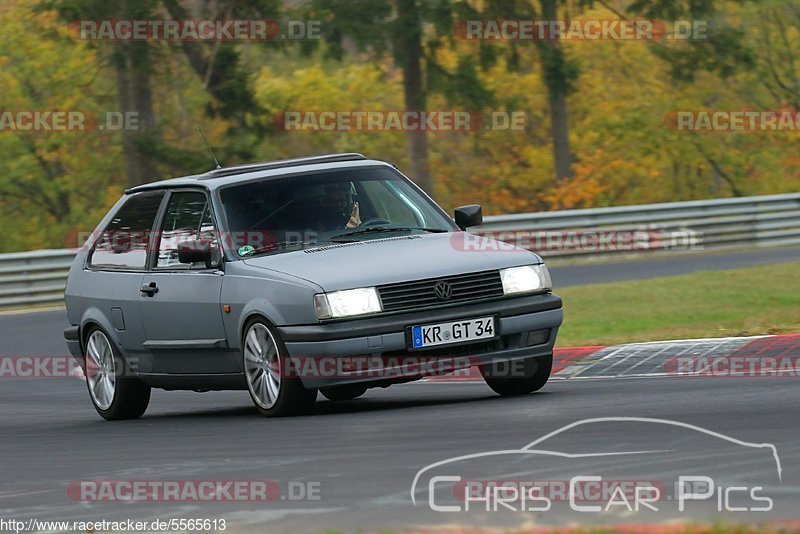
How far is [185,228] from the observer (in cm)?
1058

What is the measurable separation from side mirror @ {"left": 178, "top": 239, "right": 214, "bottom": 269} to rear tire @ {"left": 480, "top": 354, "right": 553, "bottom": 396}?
2006 mm

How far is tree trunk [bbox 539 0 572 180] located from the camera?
1406 inches

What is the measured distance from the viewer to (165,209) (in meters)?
10.9

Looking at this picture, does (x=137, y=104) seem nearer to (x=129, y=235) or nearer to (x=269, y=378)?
(x=129, y=235)

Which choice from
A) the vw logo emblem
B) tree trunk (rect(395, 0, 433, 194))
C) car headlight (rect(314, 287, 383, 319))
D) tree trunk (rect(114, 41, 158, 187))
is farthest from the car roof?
tree trunk (rect(395, 0, 433, 194))

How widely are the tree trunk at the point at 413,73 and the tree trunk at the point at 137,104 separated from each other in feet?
19.3

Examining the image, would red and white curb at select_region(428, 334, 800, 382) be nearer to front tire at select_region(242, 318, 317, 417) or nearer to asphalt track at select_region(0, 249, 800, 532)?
asphalt track at select_region(0, 249, 800, 532)

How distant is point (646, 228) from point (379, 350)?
60.8ft

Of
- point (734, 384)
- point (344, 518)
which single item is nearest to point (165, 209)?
point (734, 384)

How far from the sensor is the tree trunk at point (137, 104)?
30.6m

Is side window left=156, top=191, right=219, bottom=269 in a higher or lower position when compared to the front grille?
higher

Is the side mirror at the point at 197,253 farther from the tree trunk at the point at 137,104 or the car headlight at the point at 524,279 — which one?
the tree trunk at the point at 137,104

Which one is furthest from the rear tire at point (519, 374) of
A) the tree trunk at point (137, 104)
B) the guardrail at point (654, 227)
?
the tree trunk at point (137, 104)

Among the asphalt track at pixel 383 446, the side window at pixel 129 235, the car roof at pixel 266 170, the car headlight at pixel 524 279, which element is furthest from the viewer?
the side window at pixel 129 235
